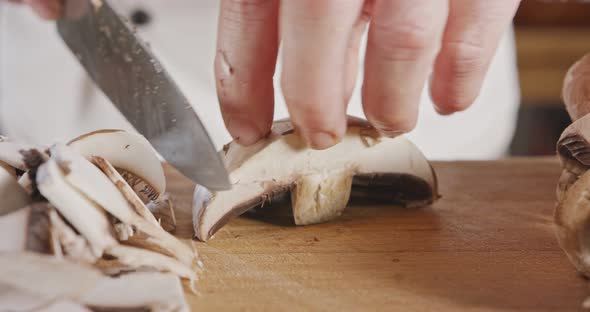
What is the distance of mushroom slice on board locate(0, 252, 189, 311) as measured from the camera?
1062 mm

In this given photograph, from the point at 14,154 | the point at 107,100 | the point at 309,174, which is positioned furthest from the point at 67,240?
the point at 107,100

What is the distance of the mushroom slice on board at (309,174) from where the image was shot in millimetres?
1431

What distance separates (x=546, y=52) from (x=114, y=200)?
3.41 meters

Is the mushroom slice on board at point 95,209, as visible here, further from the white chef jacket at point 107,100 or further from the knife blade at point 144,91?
the white chef jacket at point 107,100

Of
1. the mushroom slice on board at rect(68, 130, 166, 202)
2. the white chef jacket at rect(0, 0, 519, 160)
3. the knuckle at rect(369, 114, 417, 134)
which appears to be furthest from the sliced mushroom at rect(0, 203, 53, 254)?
the white chef jacket at rect(0, 0, 519, 160)

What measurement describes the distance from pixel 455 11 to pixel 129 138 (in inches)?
27.7

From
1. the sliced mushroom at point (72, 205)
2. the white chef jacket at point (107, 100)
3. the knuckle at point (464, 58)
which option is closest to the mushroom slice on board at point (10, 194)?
the sliced mushroom at point (72, 205)

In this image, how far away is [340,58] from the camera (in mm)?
1196

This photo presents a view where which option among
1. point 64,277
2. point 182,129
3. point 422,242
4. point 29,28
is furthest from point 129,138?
point 29,28

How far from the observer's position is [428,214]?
5.23 ft

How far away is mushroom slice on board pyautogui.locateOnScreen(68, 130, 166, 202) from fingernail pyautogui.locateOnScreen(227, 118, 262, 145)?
178 mm

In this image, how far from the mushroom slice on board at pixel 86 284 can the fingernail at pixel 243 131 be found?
36 centimetres

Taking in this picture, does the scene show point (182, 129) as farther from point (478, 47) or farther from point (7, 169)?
point (478, 47)

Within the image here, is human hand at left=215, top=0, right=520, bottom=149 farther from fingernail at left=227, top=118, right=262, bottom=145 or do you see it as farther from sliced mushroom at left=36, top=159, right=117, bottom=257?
sliced mushroom at left=36, top=159, right=117, bottom=257
